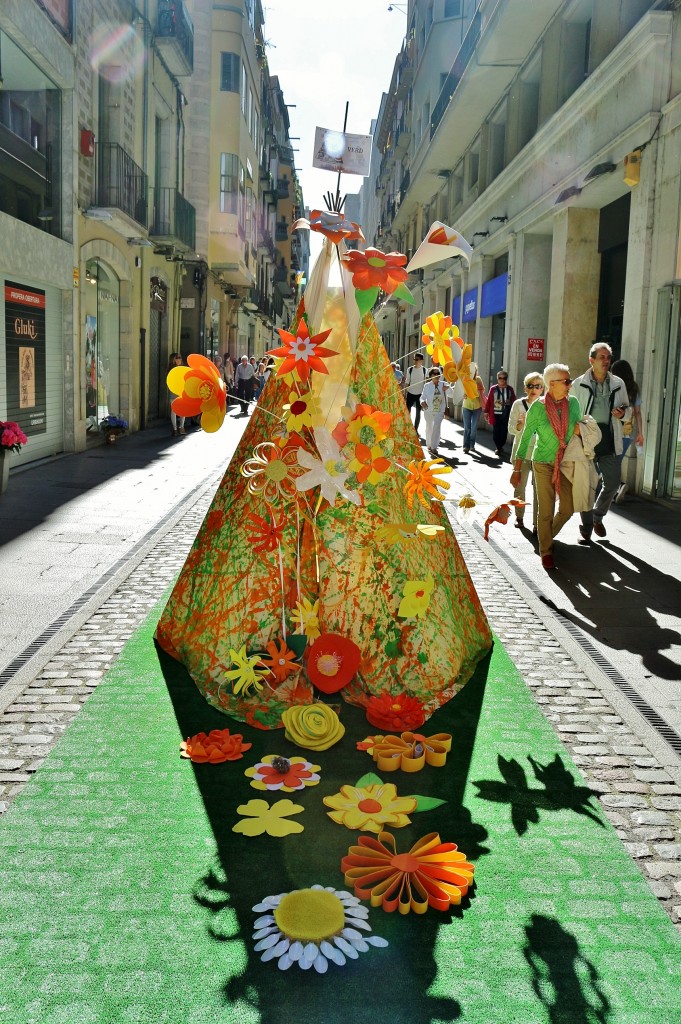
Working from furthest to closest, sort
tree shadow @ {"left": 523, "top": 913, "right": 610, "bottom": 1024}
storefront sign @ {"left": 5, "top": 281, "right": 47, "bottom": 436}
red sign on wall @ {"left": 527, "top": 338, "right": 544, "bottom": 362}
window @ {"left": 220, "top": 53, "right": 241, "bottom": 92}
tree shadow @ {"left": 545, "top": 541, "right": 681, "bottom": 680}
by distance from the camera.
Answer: window @ {"left": 220, "top": 53, "right": 241, "bottom": 92}
red sign on wall @ {"left": 527, "top": 338, "right": 544, "bottom": 362}
storefront sign @ {"left": 5, "top": 281, "right": 47, "bottom": 436}
tree shadow @ {"left": 545, "top": 541, "right": 681, "bottom": 680}
tree shadow @ {"left": 523, "top": 913, "right": 610, "bottom": 1024}

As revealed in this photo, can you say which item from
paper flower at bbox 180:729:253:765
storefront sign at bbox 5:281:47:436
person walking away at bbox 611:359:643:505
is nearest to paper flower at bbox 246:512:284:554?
paper flower at bbox 180:729:253:765

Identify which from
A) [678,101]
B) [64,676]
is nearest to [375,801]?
[64,676]

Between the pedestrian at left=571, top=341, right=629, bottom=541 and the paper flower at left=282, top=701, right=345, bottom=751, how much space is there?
17.4 feet

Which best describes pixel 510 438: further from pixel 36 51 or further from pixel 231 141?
pixel 231 141

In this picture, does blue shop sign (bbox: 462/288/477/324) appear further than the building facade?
Yes

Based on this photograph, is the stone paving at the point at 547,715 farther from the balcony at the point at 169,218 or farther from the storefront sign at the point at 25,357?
the balcony at the point at 169,218

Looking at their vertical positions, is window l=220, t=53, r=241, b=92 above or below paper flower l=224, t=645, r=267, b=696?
above

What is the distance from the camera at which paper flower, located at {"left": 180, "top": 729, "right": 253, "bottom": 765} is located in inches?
154

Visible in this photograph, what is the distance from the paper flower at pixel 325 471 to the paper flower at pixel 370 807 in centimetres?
124

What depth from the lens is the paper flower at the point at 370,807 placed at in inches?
134

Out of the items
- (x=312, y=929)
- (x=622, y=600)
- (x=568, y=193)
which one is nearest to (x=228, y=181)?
(x=568, y=193)

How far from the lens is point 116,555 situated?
26.0 ft

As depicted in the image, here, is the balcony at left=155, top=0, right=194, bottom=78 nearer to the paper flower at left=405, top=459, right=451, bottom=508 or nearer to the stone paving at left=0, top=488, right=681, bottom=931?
the stone paving at left=0, top=488, right=681, bottom=931

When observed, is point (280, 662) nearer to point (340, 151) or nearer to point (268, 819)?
point (268, 819)
